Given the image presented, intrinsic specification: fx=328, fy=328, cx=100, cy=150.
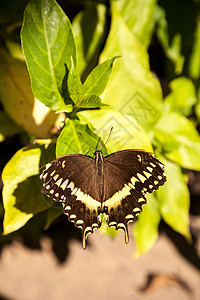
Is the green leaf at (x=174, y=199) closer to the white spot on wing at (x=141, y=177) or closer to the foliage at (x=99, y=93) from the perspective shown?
the foliage at (x=99, y=93)

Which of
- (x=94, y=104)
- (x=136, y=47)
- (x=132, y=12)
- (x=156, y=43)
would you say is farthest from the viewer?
(x=156, y=43)

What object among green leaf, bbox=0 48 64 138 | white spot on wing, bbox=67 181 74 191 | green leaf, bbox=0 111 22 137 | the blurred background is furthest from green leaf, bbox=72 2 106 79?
white spot on wing, bbox=67 181 74 191

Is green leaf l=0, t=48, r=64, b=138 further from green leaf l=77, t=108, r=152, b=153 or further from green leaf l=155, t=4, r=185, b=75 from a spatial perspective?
green leaf l=155, t=4, r=185, b=75

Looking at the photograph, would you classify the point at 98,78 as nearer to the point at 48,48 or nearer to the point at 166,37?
the point at 48,48

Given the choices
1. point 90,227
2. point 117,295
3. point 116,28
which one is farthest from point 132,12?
point 117,295

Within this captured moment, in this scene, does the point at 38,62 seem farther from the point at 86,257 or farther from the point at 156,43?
the point at 86,257
